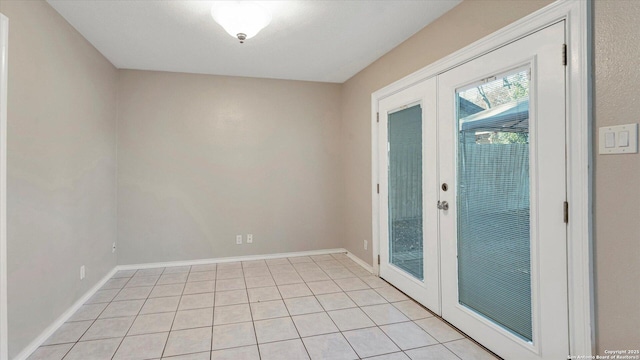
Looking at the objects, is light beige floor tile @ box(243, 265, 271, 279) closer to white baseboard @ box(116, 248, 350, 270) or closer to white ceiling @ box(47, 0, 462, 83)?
white baseboard @ box(116, 248, 350, 270)

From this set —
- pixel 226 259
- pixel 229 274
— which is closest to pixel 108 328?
pixel 229 274

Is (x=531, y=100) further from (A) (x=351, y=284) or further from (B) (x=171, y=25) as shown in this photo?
(B) (x=171, y=25)

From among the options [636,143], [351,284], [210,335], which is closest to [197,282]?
[210,335]

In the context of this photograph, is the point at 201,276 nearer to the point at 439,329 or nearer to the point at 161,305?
the point at 161,305

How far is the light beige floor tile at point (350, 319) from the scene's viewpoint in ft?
8.29

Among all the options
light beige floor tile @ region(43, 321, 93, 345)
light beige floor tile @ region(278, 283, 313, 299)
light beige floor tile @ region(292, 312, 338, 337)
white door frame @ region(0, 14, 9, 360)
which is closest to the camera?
white door frame @ region(0, 14, 9, 360)

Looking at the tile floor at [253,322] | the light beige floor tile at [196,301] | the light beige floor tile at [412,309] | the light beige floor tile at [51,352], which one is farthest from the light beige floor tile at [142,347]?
the light beige floor tile at [412,309]

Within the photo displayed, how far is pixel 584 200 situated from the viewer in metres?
1.57

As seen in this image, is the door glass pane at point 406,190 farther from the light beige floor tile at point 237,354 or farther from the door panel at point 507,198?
the light beige floor tile at point 237,354

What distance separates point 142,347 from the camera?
2.23m

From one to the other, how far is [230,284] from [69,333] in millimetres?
1401

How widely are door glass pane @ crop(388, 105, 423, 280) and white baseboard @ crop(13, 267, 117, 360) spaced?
3.01 metres

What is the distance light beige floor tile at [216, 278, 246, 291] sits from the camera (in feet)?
11.0

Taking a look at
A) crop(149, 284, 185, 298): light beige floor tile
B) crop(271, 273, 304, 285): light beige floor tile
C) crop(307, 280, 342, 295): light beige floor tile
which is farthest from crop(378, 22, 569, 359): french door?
crop(149, 284, 185, 298): light beige floor tile
